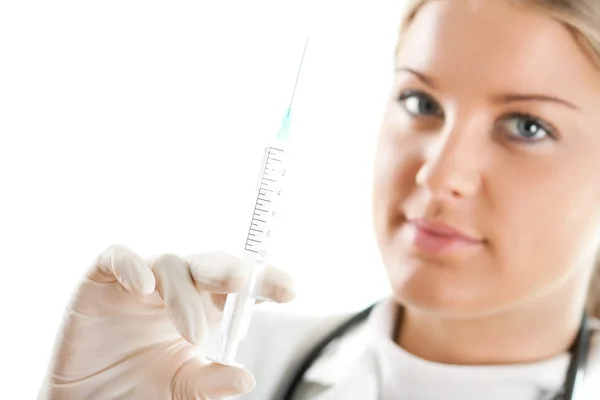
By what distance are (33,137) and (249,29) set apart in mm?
504

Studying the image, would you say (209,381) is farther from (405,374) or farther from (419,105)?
(419,105)

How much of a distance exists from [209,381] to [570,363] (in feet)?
1.70

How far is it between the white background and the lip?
45 cm

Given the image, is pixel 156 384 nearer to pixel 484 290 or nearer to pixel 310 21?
pixel 484 290

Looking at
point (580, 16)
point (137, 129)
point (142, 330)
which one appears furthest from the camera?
point (137, 129)

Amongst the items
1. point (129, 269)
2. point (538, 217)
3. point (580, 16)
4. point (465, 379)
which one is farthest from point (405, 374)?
point (580, 16)

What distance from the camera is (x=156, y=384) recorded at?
1.19 m

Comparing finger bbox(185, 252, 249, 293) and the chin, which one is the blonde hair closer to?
the chin

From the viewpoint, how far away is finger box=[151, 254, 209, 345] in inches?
43.2

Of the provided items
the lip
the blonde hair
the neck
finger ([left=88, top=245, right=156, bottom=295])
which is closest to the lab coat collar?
the neck

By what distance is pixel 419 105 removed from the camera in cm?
113

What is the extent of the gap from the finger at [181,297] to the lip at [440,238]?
1.08ft

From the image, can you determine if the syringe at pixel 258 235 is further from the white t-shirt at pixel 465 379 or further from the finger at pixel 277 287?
the white t-shirt at pixel 465 379

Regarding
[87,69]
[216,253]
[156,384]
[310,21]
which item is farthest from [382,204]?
[87,69]
